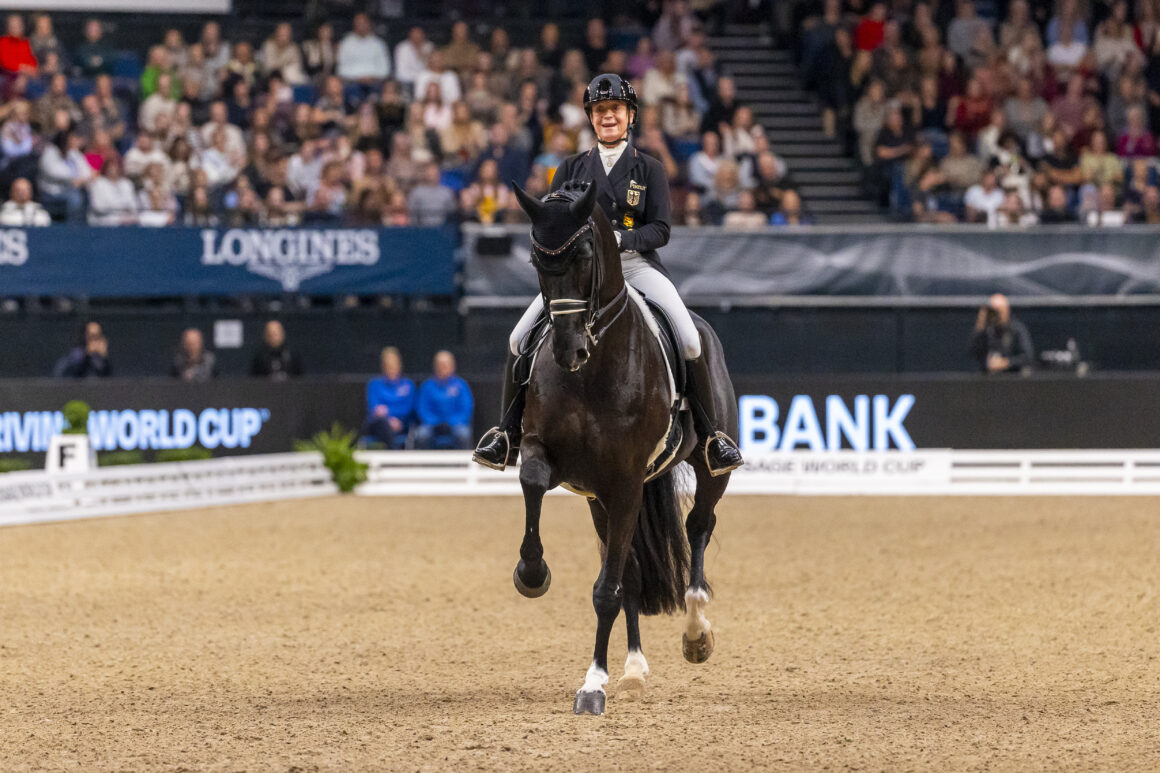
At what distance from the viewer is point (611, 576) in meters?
6.03

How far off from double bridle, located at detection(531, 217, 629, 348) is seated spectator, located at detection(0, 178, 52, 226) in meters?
10.9

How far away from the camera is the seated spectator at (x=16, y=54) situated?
17297mm

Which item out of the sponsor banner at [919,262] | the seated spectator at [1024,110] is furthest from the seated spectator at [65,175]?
the seated spectator at [1024,110]

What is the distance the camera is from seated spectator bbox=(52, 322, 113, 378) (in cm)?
1500

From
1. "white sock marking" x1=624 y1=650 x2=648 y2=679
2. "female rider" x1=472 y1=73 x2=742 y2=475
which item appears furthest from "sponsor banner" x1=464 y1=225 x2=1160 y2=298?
"white sock marking" x1=624 y1=650 x2=648 y2=679

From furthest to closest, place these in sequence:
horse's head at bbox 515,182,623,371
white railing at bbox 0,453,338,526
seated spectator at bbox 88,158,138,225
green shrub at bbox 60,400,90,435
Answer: seated spectator at bbox 88,158,138,225
green shrub at bbox 60,400,90,435
white railing at bbox 0,453,338,526
horse's head at bbox 515,182,623,371

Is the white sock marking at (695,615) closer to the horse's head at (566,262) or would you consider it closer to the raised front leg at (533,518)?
the raised front leg at (533,518)

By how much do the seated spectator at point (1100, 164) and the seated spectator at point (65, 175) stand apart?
11.8 meters

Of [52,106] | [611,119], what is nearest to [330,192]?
[52,106]

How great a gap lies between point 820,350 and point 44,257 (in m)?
8.36

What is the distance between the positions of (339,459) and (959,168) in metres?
8.46

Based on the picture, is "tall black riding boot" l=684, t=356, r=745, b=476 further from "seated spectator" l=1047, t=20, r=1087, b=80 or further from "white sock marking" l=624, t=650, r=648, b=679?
"seated spectator" l=1047, t=20, r=1087, b=80

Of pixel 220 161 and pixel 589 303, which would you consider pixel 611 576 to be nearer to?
pixel 589 303

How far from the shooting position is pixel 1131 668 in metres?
6.91
